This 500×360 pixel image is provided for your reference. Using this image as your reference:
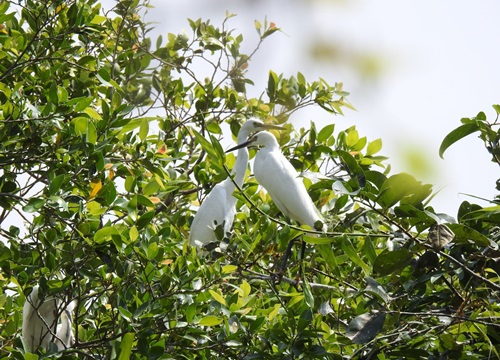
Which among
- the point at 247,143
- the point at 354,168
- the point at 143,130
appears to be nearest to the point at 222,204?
the point at 247,143

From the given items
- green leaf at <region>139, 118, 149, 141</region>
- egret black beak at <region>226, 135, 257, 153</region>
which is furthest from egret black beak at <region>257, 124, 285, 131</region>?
green leaf at <region>139, 118, 149, 141</region>

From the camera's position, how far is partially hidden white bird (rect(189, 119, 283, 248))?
382 centimetres

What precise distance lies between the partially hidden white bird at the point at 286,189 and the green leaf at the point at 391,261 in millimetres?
1510

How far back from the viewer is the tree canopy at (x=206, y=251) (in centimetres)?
180

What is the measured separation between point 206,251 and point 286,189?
734mm

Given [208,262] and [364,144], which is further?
[364,144]

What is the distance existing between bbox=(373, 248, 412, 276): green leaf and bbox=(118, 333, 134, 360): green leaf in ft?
2.52

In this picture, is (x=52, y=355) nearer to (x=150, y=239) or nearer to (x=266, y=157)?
(x=150, y=239)

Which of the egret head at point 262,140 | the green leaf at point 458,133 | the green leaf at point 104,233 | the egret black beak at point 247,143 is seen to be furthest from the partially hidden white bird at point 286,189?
the green leaf at point 458,133

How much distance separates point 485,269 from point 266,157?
76.4 inches

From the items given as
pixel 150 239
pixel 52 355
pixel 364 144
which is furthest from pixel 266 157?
pixel 52 355

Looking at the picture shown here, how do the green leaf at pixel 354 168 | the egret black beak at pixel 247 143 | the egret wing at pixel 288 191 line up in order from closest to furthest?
the green leaf at pixel 354 168
the egret wing at pixel 288 191
the egret black beak at pixel 247 143

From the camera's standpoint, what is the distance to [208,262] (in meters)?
2.75

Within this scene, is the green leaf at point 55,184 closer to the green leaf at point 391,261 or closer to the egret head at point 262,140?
the green leaf at point 391,261
